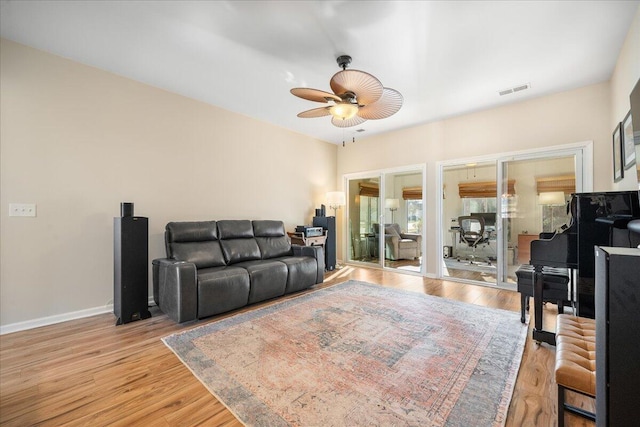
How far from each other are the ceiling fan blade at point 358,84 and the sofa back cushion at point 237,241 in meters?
2.42

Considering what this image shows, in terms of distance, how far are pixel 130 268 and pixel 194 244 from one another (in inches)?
29.6

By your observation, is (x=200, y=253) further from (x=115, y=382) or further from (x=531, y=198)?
(x=531, y=198)

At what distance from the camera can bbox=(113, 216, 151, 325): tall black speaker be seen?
272 centimetres

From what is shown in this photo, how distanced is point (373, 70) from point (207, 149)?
2.57 meters

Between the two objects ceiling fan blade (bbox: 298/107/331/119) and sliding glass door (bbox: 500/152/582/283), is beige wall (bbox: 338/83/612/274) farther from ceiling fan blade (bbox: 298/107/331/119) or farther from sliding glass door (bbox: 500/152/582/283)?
ceiling fan blade (bbox: 298/107/331/119)

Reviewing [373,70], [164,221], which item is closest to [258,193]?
[164,221]

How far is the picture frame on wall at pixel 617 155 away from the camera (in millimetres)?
2639

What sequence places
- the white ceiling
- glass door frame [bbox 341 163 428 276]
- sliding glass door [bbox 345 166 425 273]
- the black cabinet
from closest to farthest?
the black cabinet
the white ceiling
glass door frame [bbox 341 163 428 276]
sliding glass door [bbox 345 166 425 273]

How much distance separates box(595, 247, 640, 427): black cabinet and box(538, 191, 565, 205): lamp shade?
344cm

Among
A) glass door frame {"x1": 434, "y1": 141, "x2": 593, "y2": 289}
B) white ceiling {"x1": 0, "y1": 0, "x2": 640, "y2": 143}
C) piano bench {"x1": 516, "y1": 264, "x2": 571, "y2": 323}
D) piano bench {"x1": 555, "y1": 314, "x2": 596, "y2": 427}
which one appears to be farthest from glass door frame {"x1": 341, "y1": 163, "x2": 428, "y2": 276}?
piano bench {"x1": 555, "y1": 314, "x2": 596, "y2": 427}

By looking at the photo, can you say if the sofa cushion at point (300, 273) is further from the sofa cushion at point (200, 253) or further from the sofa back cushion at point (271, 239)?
the sofa cushion at point (200, 253)

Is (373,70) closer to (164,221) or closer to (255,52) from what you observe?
(255,52)

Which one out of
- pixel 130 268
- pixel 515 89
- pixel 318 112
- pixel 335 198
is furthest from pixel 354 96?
pixel 335 198

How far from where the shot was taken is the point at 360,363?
1956 mm
